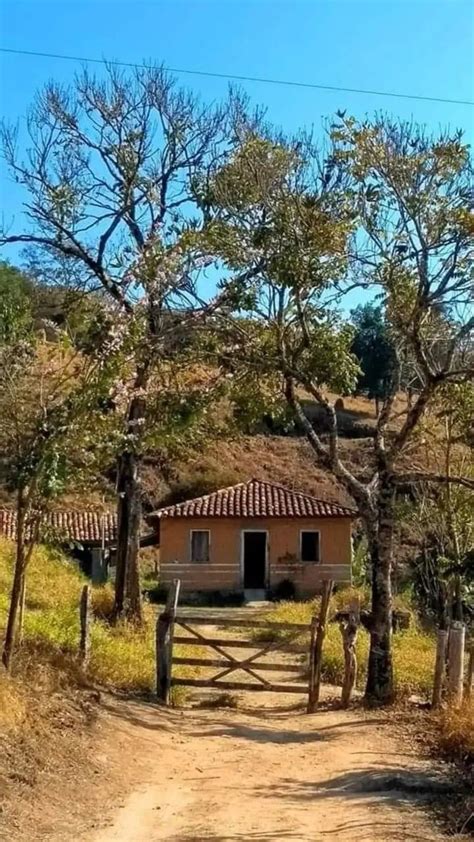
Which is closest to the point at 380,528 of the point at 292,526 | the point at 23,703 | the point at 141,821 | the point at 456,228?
the point at 456,228

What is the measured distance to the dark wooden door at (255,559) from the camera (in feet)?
126

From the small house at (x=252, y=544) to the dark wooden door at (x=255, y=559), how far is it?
0.04 meters

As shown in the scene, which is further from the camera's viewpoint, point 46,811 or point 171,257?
point 171,257

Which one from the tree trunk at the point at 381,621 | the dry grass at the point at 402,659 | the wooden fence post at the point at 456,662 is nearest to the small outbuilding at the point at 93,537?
the dry grass at the point at 402,659

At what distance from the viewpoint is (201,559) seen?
125ft

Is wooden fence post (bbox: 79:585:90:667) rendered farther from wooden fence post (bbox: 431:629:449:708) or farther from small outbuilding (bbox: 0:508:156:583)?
small outbuilding (bbox: 0:508:156:583)

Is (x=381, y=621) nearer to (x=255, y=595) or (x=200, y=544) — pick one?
(x=255, y=595)

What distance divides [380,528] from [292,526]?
957 inches

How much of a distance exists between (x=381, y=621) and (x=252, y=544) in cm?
2484

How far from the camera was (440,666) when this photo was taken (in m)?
12.7

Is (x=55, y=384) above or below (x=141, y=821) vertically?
above

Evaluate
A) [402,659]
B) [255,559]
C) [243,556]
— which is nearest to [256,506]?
[243,556]

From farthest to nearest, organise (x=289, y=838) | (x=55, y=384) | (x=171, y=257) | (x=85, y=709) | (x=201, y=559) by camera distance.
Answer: (x=201, y=559), (x=171, y=257), (x=55, y=384), (x=85, y=709), (x=289, y=838)

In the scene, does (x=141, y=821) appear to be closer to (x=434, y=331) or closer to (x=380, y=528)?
(x=380, y=528)
